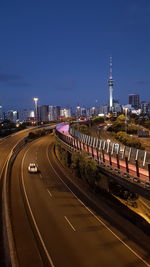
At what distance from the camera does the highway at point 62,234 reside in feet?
59.8

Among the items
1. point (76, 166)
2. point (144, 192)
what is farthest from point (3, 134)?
point (144, 192)

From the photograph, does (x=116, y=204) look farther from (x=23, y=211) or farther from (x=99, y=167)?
(x=23, y=211)

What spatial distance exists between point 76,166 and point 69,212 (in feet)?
38.9

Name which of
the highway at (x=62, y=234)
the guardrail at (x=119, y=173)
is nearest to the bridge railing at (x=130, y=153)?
the guardrail at (x=119, y=173)

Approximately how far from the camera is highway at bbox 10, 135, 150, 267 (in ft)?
59.8

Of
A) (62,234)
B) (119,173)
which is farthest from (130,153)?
(62,234)

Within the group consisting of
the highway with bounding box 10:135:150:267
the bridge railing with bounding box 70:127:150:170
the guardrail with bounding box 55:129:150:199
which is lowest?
the highway with bounding box 10:135:150:267

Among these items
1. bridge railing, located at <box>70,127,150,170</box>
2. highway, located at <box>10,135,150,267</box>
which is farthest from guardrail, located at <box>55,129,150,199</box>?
highway, located at <box>10,135,150,267</box>

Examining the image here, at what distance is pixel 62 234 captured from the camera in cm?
2198

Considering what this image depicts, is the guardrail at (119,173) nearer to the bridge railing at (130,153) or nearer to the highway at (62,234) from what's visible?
the bridge railing at (130,153)

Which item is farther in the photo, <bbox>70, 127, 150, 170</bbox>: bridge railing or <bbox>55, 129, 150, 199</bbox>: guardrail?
<bbox>70, 127, 150, 170</bbox>: bridge railing

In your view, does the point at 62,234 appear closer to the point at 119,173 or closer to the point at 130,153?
the point at 119,173

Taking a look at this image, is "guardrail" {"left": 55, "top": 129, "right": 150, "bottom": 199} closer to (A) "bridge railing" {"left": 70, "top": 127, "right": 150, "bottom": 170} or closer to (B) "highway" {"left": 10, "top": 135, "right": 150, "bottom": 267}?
(A) "bridge railing" {"left": 70, "top": 127, "right": 150, "bottom": 170}

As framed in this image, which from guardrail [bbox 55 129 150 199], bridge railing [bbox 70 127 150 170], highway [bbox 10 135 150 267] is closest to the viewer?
highway [bbox 10 135 150 267]
